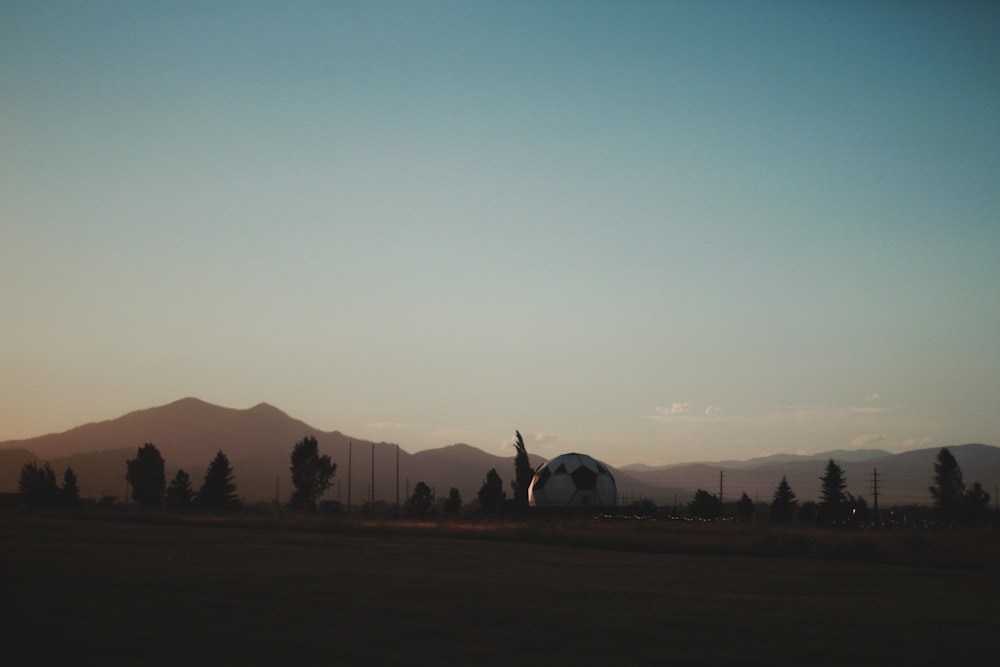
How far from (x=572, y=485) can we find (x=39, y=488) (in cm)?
5985

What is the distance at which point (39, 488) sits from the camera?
98688mm

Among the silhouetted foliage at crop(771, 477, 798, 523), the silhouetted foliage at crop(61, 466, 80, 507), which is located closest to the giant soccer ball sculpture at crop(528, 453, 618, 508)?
the silhouetted foliage at crop(771, 477, 798, 523)

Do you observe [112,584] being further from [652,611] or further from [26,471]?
[26,471]

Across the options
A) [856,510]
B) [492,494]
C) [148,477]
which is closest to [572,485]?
[492,494]

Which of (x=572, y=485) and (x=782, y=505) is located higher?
(x=572, y=485)

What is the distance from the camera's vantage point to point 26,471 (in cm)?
11044

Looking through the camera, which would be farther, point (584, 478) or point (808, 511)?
point (808, 511)

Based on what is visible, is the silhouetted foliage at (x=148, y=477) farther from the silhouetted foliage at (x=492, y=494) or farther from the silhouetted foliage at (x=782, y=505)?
the silhouetted foliage at (x=782, y=505)

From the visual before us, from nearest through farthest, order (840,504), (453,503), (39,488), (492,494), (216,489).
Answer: (840,504) → (492,494) → (453,503) → (39,488) → (216,489)

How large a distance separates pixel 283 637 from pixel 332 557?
13.9m

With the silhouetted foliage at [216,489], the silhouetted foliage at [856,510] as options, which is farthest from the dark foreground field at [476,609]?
the silhouetted foliage at [216,489]

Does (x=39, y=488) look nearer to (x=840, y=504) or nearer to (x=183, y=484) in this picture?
(x=183, y=484)

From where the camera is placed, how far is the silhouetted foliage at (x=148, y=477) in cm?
10550

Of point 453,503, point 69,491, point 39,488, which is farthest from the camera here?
point 69,491
